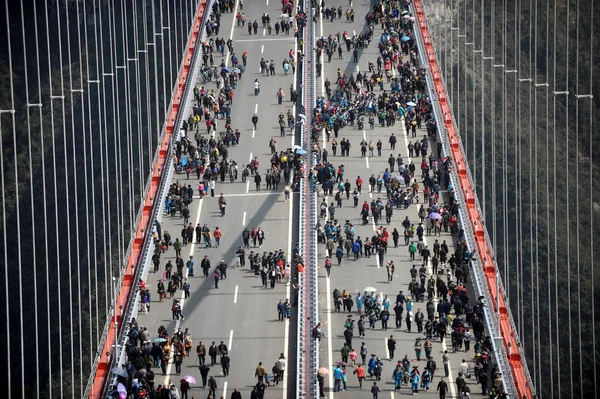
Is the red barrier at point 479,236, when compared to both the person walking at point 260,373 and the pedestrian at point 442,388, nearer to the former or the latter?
the pedestrian at point 442,388

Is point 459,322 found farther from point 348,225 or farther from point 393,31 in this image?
point 393,31

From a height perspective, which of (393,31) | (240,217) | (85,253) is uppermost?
(393,31)

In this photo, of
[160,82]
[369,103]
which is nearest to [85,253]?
[160,82]

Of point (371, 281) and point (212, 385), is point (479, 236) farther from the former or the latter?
point (212, 385)

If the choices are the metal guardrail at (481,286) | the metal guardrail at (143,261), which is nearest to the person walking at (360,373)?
the metal guardrail at (481,286)

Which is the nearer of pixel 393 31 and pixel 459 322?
pixel 459 322

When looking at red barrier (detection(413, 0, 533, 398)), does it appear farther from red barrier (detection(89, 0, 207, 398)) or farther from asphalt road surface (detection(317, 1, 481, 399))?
red barrier (detection(89, 0, 207, 398))

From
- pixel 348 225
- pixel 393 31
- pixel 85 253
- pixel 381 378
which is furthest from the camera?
pixel 85 253

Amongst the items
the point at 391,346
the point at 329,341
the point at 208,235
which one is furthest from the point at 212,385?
the point at 208,235
